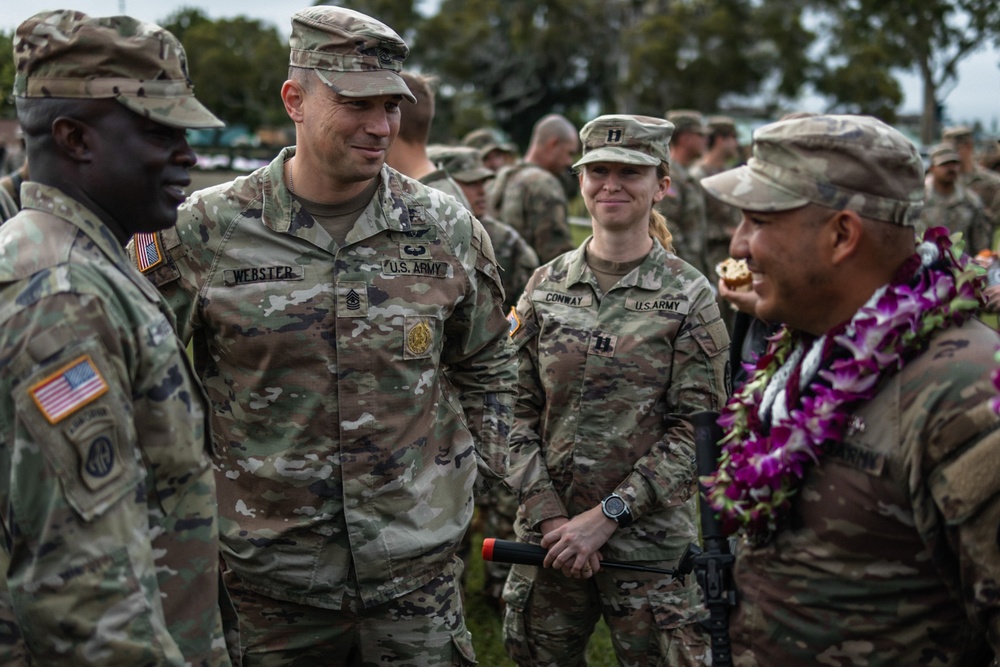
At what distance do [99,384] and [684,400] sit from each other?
236 cm

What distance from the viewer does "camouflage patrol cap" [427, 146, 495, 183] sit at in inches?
268

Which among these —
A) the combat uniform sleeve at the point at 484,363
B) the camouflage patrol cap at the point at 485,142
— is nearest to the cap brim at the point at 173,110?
the combat uniform sleeve at the point at 484,363

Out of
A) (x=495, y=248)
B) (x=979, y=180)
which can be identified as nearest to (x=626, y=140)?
(x=495, y=248)

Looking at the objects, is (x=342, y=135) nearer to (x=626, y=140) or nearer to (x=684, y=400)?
(x=626, y=140)

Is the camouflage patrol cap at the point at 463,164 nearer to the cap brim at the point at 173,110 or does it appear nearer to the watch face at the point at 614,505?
the watch face at the point at 614,505

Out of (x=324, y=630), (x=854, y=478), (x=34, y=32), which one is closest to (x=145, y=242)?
(x=34, y=32)

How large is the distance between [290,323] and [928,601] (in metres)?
1.95

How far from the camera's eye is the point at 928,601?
2.31 meters

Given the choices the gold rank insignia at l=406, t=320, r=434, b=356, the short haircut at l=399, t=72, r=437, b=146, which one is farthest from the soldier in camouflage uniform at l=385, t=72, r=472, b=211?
the gold rank insignia at l=406, t=320, r=434, b=356

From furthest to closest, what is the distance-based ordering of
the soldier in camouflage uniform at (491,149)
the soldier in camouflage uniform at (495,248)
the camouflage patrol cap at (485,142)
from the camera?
the camouflage patrol cap at (485,142) < the soldier in camouflage uniform at (491,149) < the soldier in camouflage uniform at (495,248)

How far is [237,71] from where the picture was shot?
59.8 m

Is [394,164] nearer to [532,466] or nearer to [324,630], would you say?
[532,466]

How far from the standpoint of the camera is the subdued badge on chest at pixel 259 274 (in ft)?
10.5

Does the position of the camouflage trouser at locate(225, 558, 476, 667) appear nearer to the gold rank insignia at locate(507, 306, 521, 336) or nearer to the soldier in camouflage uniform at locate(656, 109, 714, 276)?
the gold rank insignia at locate(507, 306, 521, 336)
